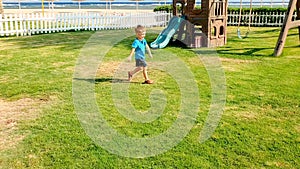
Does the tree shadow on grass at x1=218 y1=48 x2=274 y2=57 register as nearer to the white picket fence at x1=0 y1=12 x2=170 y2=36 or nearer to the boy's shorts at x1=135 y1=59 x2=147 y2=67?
the boy's shorts at x1=135 y1=59 x2=147 y2=67

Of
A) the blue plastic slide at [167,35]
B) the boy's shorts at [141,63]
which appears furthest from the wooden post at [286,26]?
the boy's shorts at [141,63]

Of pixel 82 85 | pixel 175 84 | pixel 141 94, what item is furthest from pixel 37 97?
pixel 175 84

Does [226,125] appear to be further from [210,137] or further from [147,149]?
[147,149]

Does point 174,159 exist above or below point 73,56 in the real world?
below

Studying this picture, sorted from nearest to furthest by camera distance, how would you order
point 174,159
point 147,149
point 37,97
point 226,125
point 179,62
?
point 174,159 → point 147,149 → point 226,125 → point 37,97 → point 179,62

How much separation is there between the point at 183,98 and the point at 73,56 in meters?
4.98

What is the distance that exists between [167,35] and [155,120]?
745cm

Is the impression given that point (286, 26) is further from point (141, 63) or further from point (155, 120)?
point (155, 120)

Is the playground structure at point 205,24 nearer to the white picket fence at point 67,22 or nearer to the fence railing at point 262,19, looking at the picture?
the white picket fence at point 67,22

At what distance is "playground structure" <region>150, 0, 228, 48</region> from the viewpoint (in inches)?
457

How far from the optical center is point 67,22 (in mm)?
16750

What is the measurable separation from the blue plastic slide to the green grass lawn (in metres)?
2.32

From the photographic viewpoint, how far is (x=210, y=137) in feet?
13.9

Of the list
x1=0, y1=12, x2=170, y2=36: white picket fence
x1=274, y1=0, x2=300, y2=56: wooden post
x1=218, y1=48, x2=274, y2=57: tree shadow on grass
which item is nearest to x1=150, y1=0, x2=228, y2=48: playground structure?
x1=218, y1=48, x2=274, y2=57: tree shadow on grass
